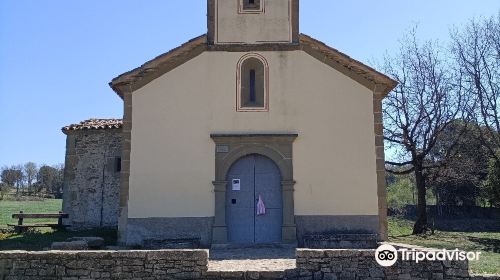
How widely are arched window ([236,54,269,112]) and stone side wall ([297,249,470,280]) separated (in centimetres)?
567

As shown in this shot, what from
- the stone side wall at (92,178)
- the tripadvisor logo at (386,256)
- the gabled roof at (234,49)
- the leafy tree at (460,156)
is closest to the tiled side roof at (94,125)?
the stone side wall at (92,178)

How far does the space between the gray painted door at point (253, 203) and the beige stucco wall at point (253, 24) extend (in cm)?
344

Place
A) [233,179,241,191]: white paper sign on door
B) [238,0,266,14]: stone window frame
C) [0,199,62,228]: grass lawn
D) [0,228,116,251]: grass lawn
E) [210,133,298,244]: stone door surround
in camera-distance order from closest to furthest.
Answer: [0,228,116,251]: grass lawn
[210,133,298,244]: stone door surround
[233,179,241,191]: white paper sign on door
[238,0,266,14]: stone window frame
[0,199,62,228]: grass lawn

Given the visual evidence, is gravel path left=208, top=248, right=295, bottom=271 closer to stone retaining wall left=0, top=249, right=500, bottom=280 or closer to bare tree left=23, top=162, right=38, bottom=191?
stone retaining wall left=0, top=249, right=500, bottom=280

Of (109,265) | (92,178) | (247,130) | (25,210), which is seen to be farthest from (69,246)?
(25,210)

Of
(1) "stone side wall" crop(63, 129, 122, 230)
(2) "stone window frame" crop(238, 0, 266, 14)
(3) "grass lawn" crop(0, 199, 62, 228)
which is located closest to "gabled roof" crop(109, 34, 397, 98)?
(2) "stone window frame" crop(238, 0, 266, 14)

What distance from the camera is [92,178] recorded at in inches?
616

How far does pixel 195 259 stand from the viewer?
7.60 metres

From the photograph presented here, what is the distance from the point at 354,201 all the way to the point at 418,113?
8.94 metres

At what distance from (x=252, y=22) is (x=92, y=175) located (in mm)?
7564

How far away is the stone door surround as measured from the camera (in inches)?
469

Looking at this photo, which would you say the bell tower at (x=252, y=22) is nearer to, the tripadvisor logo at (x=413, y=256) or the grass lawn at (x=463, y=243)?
the tripadvisor logo at (x=413, y=256)

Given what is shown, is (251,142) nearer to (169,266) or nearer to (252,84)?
(252,84)

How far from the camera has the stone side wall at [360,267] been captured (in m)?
7.27
